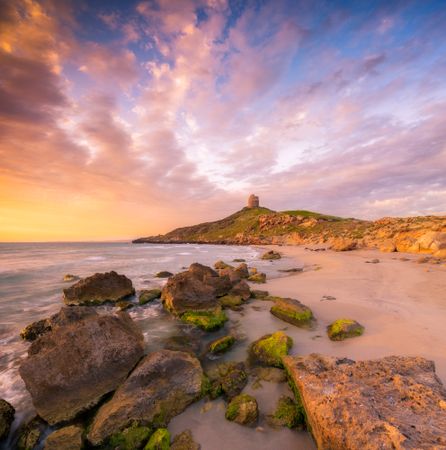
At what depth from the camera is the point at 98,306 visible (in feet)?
42.2

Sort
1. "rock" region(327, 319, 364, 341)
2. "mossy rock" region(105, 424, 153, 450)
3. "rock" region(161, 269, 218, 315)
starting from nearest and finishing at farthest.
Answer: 1. "mossy rock" region(105, 424, 153, 450)
2. "rock" region(327, 319, 364, 341)
3. "rock" region(161, 269, 218, 315)

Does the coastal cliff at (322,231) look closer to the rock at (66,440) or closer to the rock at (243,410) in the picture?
the rock at (243,410)

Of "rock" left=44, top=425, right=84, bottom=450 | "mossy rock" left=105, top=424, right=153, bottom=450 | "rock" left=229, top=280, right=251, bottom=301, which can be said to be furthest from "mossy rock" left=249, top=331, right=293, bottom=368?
"rock" left=229, top=280, right=251, bottom=301

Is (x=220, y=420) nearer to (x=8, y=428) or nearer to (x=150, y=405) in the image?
(x=150, y=405)

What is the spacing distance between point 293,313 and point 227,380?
427 centimetres

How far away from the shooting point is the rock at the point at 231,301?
11.4 meters

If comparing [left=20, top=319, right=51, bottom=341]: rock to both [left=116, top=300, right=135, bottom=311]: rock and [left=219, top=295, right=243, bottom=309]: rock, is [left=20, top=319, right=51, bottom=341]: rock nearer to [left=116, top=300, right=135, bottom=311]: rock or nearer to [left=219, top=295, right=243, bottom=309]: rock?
[left=116, top=300, right=135, bottom=311]: rock

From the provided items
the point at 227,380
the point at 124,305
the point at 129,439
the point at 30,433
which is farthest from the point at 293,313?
the point at 124,305

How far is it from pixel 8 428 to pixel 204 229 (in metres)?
146

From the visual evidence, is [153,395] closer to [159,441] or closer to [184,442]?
[159,441]

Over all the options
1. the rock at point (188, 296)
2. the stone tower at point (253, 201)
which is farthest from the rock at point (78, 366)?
the stone tower at point (253, 201)

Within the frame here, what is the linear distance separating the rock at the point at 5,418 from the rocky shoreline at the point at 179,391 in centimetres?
2

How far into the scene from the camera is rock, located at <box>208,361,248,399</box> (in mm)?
5297

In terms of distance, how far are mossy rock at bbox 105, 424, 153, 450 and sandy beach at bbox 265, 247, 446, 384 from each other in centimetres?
421
